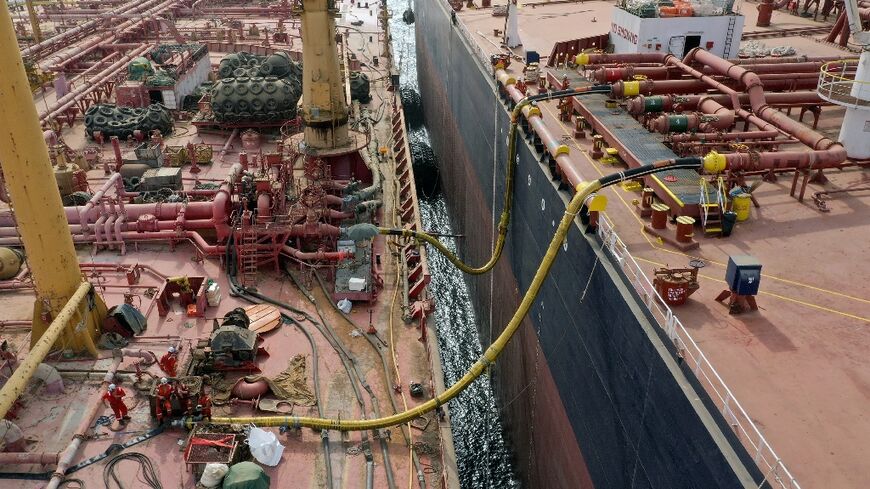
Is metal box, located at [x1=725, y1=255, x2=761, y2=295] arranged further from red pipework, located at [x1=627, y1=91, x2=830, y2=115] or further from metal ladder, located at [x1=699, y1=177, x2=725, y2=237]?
red pipework, located at [x1=627, y1=91, x2=830, y2=115]

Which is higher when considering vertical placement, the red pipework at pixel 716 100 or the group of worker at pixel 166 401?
the red pipework at pixel 716 100

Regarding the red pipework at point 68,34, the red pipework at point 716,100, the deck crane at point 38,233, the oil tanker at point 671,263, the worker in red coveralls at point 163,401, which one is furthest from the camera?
the red pipework at point 68,34

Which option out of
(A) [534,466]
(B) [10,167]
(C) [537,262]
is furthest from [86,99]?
(A) [534,466]

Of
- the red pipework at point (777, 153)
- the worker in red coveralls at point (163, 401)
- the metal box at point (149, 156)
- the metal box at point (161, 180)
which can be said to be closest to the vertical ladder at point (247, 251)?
the metal box at point (161, 180)

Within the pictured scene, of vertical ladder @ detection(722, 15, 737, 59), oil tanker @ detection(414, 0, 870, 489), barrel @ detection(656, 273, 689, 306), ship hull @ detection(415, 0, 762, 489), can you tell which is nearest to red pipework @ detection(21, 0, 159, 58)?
ship hull @ detection(415, 0, 762, 489)

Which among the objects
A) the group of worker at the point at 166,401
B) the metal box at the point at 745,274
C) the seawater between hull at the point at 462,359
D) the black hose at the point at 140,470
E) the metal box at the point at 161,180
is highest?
the metal box at the point at 745,274

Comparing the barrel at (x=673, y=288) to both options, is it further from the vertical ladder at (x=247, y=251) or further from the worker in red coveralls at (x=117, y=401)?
the vertical ladder at (x=247, y=251)

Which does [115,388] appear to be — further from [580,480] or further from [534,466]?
[534,466]
